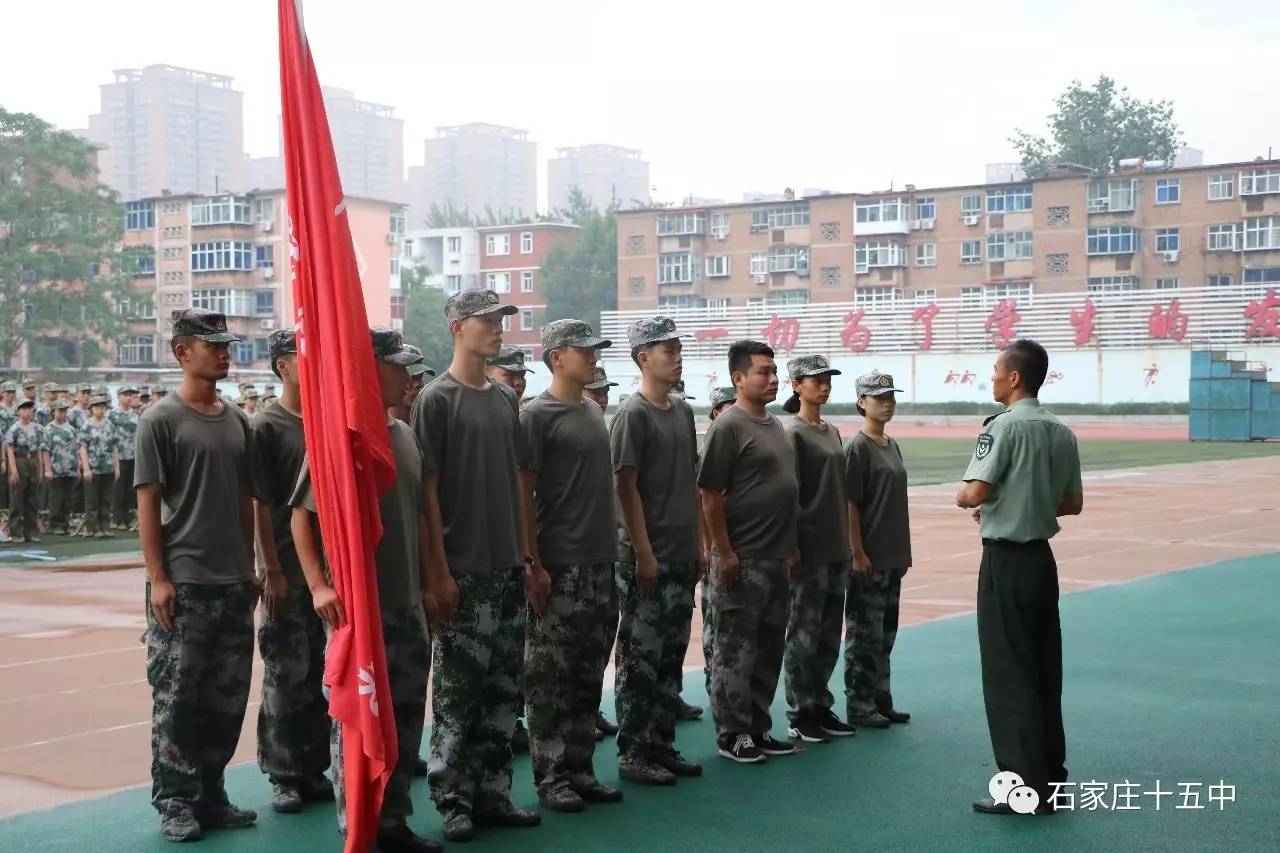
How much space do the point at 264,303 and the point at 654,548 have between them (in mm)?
69478

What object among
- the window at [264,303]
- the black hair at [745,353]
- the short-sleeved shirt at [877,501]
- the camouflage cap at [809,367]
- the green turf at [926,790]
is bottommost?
the green turf at [926,790]

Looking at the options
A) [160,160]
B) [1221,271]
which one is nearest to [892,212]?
[1221,271]

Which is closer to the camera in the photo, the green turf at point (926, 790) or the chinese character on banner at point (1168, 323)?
the green turf at point (926, 790)

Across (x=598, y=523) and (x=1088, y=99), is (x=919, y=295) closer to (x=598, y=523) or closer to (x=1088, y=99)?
(x=1088, y=99)

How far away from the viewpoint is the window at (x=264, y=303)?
73000 mm

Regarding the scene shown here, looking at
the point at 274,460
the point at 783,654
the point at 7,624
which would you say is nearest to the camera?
the point at 274,460

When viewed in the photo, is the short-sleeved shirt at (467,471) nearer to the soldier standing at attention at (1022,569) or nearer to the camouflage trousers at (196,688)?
the camouflage trousers at (196,688)

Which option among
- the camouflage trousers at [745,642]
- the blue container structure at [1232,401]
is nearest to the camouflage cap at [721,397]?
the camouflage trousers at [745,642]

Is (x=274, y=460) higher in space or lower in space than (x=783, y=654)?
higher

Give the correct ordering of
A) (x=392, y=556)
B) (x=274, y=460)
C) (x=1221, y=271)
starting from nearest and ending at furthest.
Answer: (x=392, y=556), (x=274, y=460), (x=1221, y=271)

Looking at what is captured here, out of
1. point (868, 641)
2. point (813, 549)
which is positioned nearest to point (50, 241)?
point (868, 641)

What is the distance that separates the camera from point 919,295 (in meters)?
72.0

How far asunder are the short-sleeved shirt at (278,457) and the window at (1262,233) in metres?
61.8

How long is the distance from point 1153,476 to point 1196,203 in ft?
132
